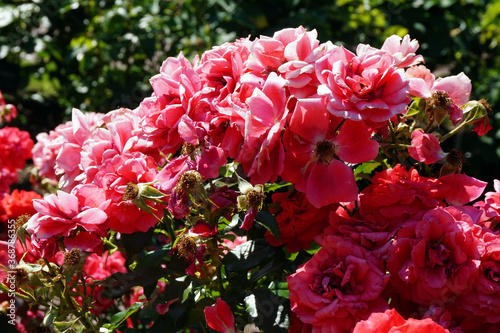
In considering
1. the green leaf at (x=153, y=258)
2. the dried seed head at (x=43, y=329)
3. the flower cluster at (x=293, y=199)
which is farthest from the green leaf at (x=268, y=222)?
the dried seed head at (x=43, y=329)

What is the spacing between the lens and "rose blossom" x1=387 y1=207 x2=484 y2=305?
738 millimetres

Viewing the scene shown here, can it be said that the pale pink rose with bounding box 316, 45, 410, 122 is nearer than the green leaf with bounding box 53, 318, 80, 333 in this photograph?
Yes

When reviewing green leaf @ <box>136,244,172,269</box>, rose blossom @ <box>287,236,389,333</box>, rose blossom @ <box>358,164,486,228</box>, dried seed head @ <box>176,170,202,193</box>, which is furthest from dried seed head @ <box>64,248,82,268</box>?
rose blossom @ <box>358,164,486,228</box>

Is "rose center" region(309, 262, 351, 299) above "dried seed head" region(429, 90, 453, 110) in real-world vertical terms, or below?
below

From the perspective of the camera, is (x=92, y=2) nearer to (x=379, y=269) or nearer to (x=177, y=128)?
(x=177, y=128)

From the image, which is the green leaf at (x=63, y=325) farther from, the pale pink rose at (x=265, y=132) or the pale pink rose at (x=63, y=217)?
the pale pink rose at (x=265, y=132)

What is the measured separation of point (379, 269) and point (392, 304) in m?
0.08

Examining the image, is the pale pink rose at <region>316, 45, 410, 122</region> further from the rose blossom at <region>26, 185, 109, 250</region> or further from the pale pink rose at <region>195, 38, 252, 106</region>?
the rose blossom at <region>26, 185, 109, 250</region>

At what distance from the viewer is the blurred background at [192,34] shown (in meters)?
2.88

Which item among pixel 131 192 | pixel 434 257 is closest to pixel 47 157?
pixel 131 192

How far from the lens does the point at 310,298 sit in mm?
739

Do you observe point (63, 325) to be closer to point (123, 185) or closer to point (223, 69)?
point (123, 185)

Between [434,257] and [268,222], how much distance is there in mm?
235

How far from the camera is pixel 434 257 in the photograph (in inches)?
29.2
